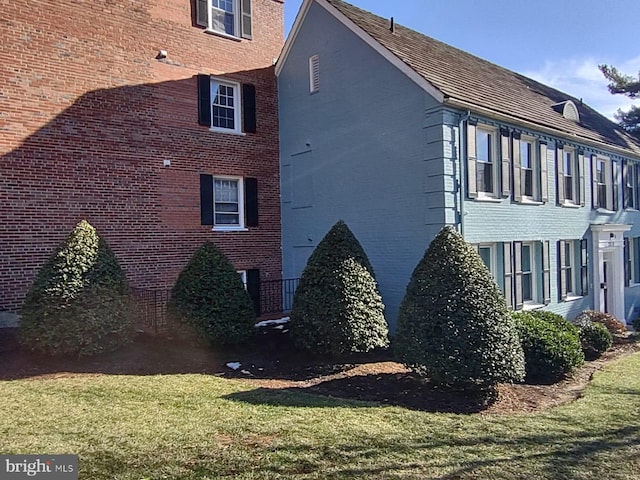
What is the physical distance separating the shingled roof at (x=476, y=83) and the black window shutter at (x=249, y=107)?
3.35 m

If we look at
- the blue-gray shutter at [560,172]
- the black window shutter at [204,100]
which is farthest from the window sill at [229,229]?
the blue-gray shutter at [560,172]

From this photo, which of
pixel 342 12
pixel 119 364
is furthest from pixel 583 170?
pixel 119 364

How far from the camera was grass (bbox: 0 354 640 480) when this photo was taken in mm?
4965

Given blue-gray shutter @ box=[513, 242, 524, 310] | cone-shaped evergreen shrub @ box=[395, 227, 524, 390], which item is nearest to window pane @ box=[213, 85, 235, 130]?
cone-shaped evergreen shrub @ box=[395, 227, 524, 390]

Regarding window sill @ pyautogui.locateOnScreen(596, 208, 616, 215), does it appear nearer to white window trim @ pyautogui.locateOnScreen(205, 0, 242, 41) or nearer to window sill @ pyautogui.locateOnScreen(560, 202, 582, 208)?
window sill @ pyautogui.locateOnScreen(560, 202, 582, 208)

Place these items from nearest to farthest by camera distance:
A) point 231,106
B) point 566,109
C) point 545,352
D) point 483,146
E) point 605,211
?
point 545,352
point 483,146
point 231,106
point 566,109
point 605,211

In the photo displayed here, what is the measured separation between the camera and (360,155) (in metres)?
13.4

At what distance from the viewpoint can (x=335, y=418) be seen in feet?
21.4

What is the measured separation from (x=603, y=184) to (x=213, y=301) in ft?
46.2

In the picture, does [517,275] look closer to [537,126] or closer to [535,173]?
[535,173]

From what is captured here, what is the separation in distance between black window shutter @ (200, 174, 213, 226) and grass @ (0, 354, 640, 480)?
6667 millimetres

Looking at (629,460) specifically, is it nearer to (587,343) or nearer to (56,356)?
(587,343)

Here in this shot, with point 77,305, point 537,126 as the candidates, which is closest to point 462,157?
point 537,126

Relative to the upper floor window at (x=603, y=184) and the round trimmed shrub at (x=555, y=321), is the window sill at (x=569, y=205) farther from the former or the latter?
the round trimmed shrub at (x=555, y=321)
